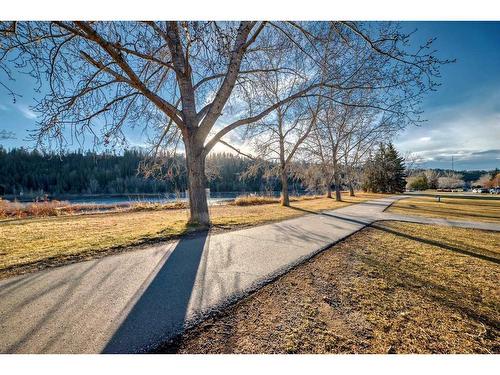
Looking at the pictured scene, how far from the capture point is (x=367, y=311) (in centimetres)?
231

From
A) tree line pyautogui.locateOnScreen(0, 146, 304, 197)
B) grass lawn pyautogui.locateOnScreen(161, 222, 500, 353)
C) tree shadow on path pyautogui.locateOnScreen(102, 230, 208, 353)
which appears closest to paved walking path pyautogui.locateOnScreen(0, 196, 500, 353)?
tree shadow on path pyautogui.locateOnScreen(102, 230, 208, 353)

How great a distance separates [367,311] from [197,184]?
5.39 m

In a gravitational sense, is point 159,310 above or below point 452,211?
above

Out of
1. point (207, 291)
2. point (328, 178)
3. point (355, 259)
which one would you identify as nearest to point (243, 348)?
point (207, 291)

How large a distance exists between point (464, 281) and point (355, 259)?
1.42 m

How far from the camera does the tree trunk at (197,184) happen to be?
6.68 m

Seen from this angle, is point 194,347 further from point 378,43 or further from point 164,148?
point 164,148

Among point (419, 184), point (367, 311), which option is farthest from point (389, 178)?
point (367, 311)

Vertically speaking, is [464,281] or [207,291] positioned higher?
[207,291]

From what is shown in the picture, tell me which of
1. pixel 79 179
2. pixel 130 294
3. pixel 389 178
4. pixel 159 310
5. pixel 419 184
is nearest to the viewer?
pixel 159 310

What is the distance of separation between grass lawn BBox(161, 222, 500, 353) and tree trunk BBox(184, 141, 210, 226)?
3824mm

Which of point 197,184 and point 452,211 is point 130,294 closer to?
point 197,184

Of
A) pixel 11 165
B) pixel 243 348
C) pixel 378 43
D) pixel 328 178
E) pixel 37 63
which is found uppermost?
pixel 11 165

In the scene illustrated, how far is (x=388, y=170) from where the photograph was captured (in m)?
40.0
